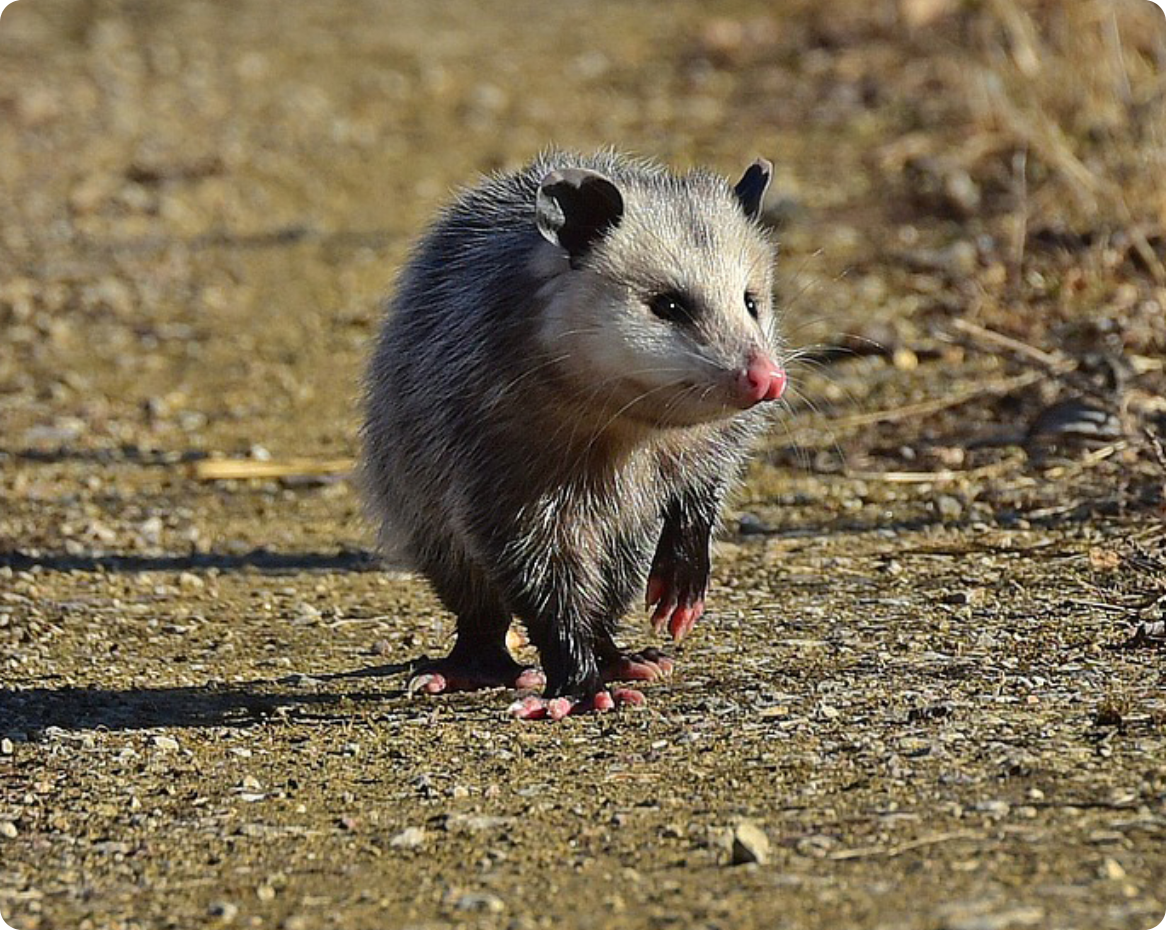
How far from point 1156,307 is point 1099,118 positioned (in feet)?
5.47

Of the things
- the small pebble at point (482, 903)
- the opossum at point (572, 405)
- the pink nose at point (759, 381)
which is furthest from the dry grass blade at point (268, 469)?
the small pebble at point (482, 903)

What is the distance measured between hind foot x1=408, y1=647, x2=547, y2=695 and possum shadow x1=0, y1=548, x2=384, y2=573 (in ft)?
3.37

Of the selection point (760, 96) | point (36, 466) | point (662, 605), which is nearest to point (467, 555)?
point (662, 605)

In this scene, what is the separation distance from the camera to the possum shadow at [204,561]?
6.07m

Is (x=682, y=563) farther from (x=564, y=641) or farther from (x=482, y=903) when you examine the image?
(x=482, y=903)

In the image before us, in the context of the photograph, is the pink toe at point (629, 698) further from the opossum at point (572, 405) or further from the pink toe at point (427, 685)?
the pink toe at point (427, 685)

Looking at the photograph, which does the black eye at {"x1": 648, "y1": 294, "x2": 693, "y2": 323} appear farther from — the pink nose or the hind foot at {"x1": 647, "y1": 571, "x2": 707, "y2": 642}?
the hind foot at {"x1": 647, "y1": 571, "x2": 707, "y2": 642}

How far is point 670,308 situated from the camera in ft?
14.5

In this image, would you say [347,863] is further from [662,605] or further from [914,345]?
[914,345]

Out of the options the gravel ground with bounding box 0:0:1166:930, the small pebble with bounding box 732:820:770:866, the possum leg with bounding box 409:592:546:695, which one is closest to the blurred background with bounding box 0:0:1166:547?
the gravel ground with bounding box 0:0:1166:930

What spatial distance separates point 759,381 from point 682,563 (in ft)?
2.69

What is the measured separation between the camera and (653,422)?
178 inches

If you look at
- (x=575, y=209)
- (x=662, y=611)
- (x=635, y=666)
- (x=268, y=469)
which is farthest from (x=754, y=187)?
(x=268, y=469)

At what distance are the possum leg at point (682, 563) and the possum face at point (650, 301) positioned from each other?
18.6 inches
